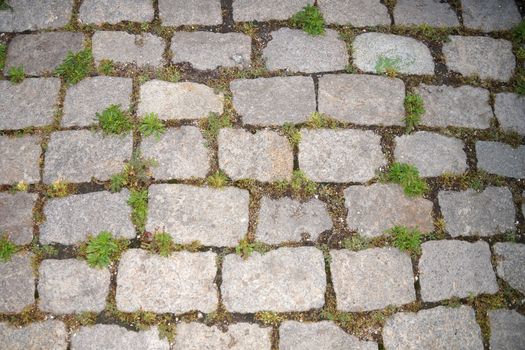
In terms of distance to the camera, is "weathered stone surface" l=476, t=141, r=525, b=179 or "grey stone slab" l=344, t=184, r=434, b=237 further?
"weathered stone surface" l=476, t=141, r=525, b=179

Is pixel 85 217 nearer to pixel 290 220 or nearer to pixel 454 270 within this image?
pixel 290 220

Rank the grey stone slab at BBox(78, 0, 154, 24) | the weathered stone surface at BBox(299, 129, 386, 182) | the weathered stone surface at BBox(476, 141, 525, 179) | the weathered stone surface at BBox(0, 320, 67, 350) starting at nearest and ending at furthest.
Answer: the weathered stone surface at BBox(0, 320, 67, 350), the weathered stone surface at BBox(299, 129, 386, 182), the weathered stone surface at BBox(476, 141, 525, 179), the grey stone slab at BBox(78, 0, 154, 24)

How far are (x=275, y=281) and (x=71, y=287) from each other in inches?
47.3

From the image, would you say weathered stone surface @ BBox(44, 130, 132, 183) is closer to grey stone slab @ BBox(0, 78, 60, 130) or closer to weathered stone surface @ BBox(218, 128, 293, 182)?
grey stone slab @ BBox(0, 78, 60, 130)

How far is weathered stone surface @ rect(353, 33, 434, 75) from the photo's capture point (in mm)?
3389

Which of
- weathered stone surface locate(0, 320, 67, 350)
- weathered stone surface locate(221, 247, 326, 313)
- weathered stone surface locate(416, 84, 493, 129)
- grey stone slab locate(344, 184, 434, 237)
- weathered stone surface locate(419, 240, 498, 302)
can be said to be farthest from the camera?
weathered stone surface locate(416, 84, 493, 129)

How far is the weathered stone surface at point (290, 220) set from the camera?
2.82 meters

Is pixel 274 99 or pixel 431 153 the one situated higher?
pixel 274 99

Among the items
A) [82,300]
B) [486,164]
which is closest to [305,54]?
[486,164]

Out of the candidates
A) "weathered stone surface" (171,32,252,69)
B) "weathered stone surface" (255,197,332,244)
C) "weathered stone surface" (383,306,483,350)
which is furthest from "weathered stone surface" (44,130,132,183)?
"weathered stone surface" (383,306,483,350)

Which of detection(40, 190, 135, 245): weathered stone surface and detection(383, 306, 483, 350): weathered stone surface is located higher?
detection(40, 190, 135, 245): weathered stone surface

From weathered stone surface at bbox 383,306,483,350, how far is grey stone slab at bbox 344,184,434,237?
521mm

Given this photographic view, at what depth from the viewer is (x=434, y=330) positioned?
2.68 meters

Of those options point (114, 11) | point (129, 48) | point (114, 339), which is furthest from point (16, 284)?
point (114, 11)
